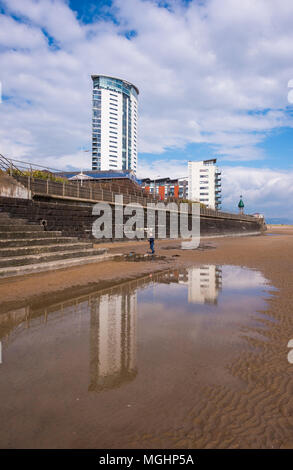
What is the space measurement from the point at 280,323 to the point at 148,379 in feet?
9.17

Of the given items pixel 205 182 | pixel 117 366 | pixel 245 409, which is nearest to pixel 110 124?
pixel 205 182

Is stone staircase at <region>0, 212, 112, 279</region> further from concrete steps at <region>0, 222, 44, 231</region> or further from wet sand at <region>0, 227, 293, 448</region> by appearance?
wet sand at <region>0, 227, 293, 448</region>

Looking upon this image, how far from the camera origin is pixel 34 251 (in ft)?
30.2

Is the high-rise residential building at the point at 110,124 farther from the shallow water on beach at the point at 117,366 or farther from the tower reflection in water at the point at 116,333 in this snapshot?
the shallow water on beach at the point at 117,366

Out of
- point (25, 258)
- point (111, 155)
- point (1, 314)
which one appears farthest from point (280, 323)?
point (111, 155)

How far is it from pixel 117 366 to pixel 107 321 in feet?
4.76

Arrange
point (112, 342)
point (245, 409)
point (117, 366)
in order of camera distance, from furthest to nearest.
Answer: point (112, 342) < point (117, 366) < point (245, 409)

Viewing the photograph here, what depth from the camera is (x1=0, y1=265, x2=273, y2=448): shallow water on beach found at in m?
1.94

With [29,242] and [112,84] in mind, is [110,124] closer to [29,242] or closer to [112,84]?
[112,84]

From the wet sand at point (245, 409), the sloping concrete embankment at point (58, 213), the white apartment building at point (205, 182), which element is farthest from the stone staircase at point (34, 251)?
the white apartment building at point (205, 182)

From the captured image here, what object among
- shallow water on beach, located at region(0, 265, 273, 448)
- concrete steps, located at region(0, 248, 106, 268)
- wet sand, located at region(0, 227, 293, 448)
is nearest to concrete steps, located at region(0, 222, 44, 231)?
concrete steps, located at region(0, 248, 106, 268)

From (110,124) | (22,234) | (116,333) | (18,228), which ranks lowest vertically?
(116,333)

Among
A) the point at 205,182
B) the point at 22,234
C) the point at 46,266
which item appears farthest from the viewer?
the point at 205,182

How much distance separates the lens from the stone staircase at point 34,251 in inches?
316
